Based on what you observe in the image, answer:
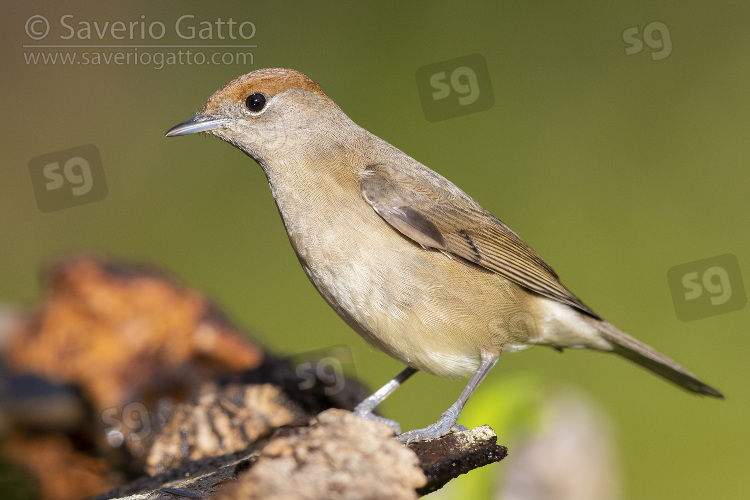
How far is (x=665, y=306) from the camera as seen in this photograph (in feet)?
16.2

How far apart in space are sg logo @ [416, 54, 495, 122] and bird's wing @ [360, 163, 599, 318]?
1.32 meters

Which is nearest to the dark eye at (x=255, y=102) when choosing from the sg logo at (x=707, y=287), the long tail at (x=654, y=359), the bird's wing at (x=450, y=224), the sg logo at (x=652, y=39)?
Answer: the bird's wing at (x=450, y=224)

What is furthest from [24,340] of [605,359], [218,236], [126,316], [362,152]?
[605,359]

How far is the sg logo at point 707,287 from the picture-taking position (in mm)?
4355

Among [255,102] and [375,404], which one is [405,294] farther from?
[255,102]

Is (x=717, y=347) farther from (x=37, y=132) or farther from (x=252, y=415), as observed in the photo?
(x=37, y=132)

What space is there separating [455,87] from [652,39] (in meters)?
1.52

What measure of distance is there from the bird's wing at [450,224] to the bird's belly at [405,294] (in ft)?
0.19

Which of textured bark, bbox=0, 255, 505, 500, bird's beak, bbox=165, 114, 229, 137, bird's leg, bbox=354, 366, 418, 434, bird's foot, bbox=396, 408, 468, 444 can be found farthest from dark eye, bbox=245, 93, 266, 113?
bird's foot, bbox=396, 408, 468, 444

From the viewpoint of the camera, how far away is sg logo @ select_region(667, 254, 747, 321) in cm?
436

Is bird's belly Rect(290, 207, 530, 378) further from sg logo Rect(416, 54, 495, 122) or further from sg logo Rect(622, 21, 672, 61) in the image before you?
sg logo Rect(622, 21, 672, 61)

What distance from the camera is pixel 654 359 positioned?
150 inches

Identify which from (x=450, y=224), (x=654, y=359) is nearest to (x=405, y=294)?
(x=450, y=224)

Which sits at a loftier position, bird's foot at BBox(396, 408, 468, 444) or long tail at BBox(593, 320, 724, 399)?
bird's foot at BBox(396, 408, 468, 444)
